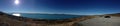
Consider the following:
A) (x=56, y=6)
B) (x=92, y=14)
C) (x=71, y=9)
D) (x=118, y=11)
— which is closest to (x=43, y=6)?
(x=56, y=6)

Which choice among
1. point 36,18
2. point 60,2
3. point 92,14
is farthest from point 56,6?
point 92,14

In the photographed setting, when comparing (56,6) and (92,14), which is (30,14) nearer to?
(56,6)

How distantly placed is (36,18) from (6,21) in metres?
0.54

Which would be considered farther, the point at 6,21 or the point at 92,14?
the point at 92,14

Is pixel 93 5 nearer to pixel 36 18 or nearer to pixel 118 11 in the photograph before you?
pixel 118 11

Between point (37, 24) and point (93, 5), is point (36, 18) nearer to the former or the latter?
point (37, 24)

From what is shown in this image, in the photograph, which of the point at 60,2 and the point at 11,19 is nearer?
the point at 11,19

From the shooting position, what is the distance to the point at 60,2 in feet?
13.5

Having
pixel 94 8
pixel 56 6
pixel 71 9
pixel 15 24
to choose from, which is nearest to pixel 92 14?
pixel 94 8

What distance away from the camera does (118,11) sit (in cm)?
407

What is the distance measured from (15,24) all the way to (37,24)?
1.29ft

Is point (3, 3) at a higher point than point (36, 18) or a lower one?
higher

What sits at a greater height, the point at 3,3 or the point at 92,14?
the point at 3,3

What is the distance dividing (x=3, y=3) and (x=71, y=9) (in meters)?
1.27
